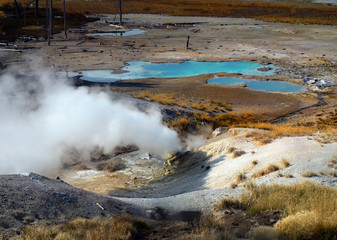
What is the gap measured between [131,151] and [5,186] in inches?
300

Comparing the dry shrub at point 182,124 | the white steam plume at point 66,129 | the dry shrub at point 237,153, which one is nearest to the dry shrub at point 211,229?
the dry shrub at point 237,153

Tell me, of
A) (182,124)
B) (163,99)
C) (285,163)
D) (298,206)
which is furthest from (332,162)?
(163,99)

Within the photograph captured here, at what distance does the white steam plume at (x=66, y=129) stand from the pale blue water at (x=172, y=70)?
930 centimetres

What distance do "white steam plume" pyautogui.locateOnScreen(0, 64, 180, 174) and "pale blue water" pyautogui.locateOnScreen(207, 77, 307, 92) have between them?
10.6 metres

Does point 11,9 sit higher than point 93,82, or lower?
higher

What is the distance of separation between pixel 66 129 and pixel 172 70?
643 inches

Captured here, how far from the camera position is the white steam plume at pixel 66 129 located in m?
14.2

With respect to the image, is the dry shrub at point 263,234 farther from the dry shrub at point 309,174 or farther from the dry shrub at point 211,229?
the dry shrub at point 309,174

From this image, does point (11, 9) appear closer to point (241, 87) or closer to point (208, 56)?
point (208, 56)

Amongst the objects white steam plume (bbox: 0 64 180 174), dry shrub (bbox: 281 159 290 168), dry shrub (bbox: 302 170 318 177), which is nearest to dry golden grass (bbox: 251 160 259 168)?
dry shrub (bbox: 281 159 290 168)

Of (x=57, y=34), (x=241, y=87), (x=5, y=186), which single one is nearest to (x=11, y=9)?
(x=57, y=34)

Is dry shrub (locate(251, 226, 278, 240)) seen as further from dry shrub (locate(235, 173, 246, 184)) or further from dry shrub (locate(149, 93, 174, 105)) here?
dry shrub (locate(149, 93, 174, 105))

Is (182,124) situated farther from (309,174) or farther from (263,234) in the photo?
(263,234)

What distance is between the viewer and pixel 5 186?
7629 millimetres
